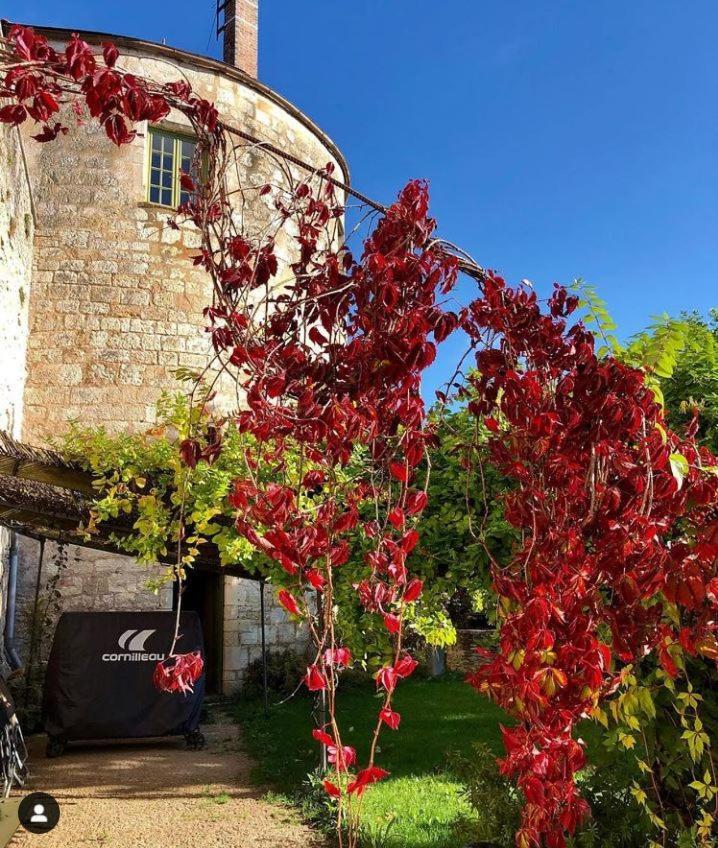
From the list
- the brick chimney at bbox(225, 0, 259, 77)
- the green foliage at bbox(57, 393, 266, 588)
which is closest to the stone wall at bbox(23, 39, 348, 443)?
the brick chimney at bbox(225, 0, 259, 77)

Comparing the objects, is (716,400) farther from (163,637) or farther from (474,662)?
(474,662)

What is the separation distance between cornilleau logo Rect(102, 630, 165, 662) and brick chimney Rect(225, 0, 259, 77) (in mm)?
9381

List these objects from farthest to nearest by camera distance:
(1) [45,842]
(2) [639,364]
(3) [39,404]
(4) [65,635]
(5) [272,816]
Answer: (3) [39,404], (4) [65,635], (5) [272,816], (1) [45,842], (2) [639,364]

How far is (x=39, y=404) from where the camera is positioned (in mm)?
10258

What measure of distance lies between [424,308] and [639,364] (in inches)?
35.7

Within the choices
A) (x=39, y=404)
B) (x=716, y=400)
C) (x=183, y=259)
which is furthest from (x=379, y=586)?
(x=183, y=259)

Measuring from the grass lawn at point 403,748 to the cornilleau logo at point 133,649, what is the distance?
1.34 meters

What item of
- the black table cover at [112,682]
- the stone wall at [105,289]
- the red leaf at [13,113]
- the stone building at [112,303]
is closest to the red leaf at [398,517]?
the red leaf at [13,113]

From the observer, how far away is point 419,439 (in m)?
1.85

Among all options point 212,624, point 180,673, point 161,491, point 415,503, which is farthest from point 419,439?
point 212,624

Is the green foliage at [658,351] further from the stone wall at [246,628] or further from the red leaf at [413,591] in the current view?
the stone wall at [246,628]

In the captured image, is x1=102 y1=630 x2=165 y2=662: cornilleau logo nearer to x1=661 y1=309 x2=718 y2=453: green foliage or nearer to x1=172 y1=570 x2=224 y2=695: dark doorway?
x1=172 y1=570 x2=224 y2=695: dark doorway

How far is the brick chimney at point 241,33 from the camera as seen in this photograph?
42.1 ft

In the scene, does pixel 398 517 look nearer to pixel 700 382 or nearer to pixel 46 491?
pixel 700 382
